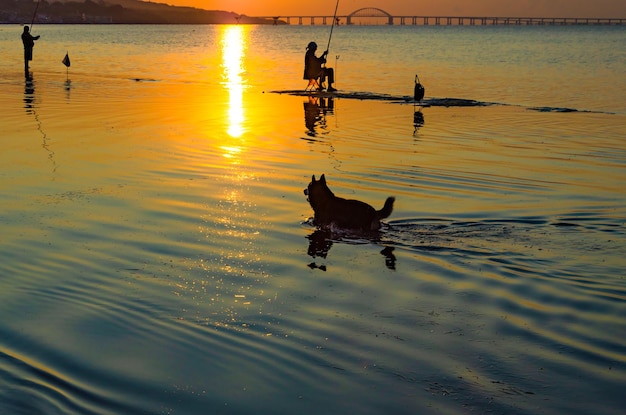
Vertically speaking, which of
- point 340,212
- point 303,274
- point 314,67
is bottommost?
point 303,274

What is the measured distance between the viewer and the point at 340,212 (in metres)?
11.0

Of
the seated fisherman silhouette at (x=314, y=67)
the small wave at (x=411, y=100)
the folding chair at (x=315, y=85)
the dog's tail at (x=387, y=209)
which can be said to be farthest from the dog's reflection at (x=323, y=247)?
the folding chair at (x=315, y=85)

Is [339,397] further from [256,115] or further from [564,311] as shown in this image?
[256,115]

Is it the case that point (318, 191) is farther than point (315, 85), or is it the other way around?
point (315, 85)

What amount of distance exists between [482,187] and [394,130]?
310 inches

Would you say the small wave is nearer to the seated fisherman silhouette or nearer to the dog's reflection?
the seated fisherman silhouette

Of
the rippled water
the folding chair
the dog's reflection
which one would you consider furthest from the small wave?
the dog's reflection

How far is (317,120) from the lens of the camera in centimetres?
2445

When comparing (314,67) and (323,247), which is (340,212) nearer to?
(323,247)

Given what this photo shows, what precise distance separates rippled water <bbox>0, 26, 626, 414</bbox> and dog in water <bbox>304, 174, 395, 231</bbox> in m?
0.20

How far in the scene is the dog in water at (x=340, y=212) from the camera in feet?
35.3

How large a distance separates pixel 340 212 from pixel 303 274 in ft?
5.89

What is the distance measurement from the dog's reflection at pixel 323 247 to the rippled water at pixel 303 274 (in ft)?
0.13

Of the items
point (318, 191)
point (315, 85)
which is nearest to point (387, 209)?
point (318, 191)
